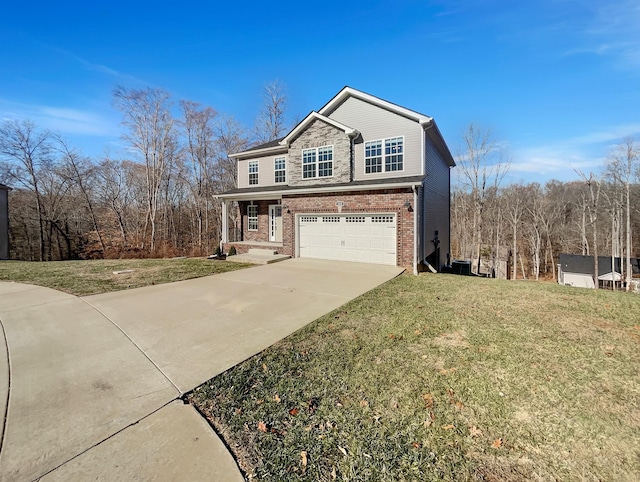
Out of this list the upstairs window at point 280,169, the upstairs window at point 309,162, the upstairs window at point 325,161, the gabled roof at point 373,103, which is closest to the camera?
the gabled roof at point 373,103

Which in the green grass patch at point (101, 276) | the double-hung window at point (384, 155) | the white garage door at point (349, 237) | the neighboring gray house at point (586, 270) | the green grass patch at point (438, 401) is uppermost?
the double-hung window at point (384, 155)

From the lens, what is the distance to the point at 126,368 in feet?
11.6

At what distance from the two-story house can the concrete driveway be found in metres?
4.64

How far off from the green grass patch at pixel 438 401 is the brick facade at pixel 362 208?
6.11 m

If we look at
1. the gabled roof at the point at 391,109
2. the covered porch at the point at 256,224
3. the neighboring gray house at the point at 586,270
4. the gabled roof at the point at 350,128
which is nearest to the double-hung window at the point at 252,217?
the covered porch at the point at 256,224

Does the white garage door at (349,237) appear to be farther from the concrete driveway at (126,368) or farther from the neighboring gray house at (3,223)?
the neighboring gray house at (3,223)

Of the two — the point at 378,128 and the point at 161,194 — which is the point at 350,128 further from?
the point at 161,194

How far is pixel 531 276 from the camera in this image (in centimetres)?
3450

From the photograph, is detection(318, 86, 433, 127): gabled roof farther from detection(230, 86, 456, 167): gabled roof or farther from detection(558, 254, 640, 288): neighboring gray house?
detection(558, 254, 640, 288): neighboring gray house

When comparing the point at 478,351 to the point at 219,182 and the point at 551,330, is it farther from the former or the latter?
the point at 219,182

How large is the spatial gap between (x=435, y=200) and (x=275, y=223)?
8745mm

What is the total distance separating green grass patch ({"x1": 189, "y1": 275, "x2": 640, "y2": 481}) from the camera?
2104 millimetres

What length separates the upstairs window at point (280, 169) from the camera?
51.2 feet

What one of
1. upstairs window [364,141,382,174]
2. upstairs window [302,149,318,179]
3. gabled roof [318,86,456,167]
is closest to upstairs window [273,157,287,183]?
upstairs window [302,149,318,179]
